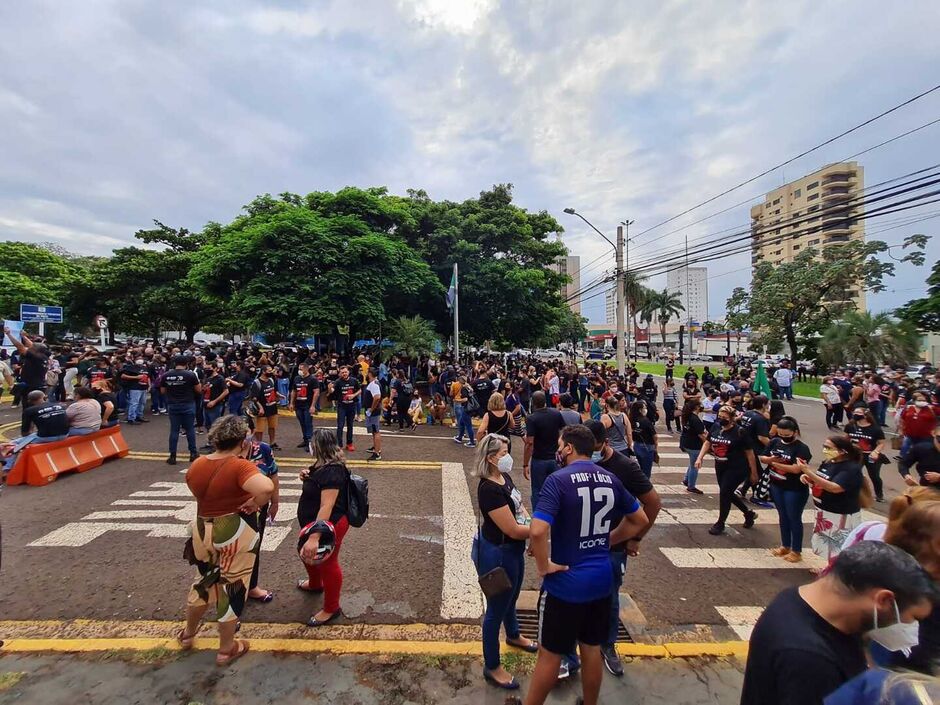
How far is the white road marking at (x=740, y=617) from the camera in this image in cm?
378

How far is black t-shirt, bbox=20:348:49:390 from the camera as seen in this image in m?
9.89

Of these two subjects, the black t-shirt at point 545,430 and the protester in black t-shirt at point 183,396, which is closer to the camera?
the black t-shirt at point 545,430

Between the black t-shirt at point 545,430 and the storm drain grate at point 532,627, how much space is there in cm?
188

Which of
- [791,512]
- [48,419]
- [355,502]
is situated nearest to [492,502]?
[355,502]

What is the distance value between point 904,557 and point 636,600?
3.22 m

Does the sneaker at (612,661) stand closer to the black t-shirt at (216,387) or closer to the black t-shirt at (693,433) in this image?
the black t-shirt at (693,433)

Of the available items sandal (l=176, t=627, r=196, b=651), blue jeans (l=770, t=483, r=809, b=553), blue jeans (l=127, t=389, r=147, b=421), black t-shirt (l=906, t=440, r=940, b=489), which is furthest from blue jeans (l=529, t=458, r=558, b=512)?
blue jeans (l=127, t=389, r=147, b=421)

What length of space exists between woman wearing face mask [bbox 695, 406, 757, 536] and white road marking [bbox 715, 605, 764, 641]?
1766mm

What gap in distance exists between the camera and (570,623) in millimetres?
2572

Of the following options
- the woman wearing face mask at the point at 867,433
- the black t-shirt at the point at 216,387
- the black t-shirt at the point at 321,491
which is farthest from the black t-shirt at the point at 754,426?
the black t-shirt at the point at 216,387

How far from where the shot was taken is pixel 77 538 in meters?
5.17

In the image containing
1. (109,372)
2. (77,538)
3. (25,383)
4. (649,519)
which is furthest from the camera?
(109,372)

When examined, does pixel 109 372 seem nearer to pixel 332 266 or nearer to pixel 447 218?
pixel 332 266

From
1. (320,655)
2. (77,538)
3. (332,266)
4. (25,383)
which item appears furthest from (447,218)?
(320,655)
